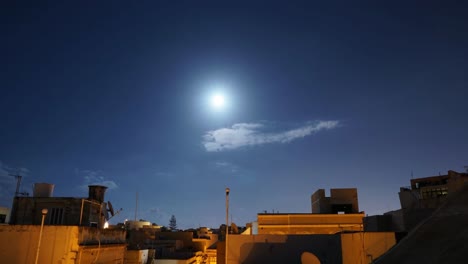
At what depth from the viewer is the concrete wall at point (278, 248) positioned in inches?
900

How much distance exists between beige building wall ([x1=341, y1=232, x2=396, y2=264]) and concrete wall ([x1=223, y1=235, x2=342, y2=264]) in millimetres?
Result: 4551

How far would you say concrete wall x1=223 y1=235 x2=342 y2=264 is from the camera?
22.9 meters

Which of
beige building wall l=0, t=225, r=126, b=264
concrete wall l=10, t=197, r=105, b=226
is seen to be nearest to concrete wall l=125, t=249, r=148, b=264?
concrete wall l=10, t=197, r=105, b=226

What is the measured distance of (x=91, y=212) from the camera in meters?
25.4

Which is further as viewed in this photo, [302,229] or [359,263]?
[302,229]

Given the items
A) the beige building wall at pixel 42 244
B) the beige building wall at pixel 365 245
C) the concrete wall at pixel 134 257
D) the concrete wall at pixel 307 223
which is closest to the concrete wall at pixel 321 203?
the concrete wall at pixel 307 223

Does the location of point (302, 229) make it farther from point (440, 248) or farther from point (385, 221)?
point (440, 248)

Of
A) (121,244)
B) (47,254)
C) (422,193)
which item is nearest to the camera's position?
(47,254)

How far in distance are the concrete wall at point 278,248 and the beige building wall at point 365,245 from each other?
179 inches

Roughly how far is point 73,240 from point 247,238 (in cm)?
1170

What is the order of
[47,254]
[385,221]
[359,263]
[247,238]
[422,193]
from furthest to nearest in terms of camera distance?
[422,193]
[385,221]
[247,238]
[359,263]
[47,254]

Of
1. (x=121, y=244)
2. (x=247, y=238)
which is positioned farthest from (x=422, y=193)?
(x=121, y=244)

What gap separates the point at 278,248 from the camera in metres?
23.1

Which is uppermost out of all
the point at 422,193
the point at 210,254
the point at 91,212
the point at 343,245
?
the point at 422,193
